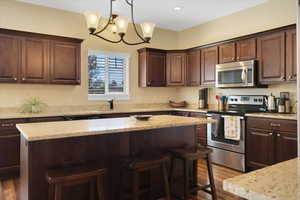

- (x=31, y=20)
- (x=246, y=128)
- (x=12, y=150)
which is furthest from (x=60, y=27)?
(x=246, y=128)

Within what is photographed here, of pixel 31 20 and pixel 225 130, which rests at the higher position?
pixel 31 20

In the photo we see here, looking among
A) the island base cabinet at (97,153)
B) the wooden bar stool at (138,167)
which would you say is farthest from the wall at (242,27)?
the wooden bar stool at (138,167)

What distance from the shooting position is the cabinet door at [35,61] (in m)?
3.89

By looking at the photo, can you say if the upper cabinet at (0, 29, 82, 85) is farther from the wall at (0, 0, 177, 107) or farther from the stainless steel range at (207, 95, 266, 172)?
the stainless steel range at (207, 95, 266, 172)

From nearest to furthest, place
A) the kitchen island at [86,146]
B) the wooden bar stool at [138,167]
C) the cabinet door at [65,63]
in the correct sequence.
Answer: the kitchen island at [86,146]
the wooden bar stool at [138,167]
the cabinet door at [65,63]

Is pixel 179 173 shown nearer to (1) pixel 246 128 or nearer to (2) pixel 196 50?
(1) pixel 246 128

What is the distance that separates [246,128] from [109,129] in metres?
2.50

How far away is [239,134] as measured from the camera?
3795 millimetres

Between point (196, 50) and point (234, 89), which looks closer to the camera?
point (234, 89)

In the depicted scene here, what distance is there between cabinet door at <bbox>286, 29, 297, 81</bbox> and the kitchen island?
5.80ft

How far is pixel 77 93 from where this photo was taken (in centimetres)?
473

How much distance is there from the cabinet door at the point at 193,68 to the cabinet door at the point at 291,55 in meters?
1.87

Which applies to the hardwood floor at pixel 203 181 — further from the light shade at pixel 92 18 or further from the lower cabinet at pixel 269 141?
the light shade at pixel 92 18

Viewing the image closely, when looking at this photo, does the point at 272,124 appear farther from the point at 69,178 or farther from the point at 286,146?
the point at 69,178
